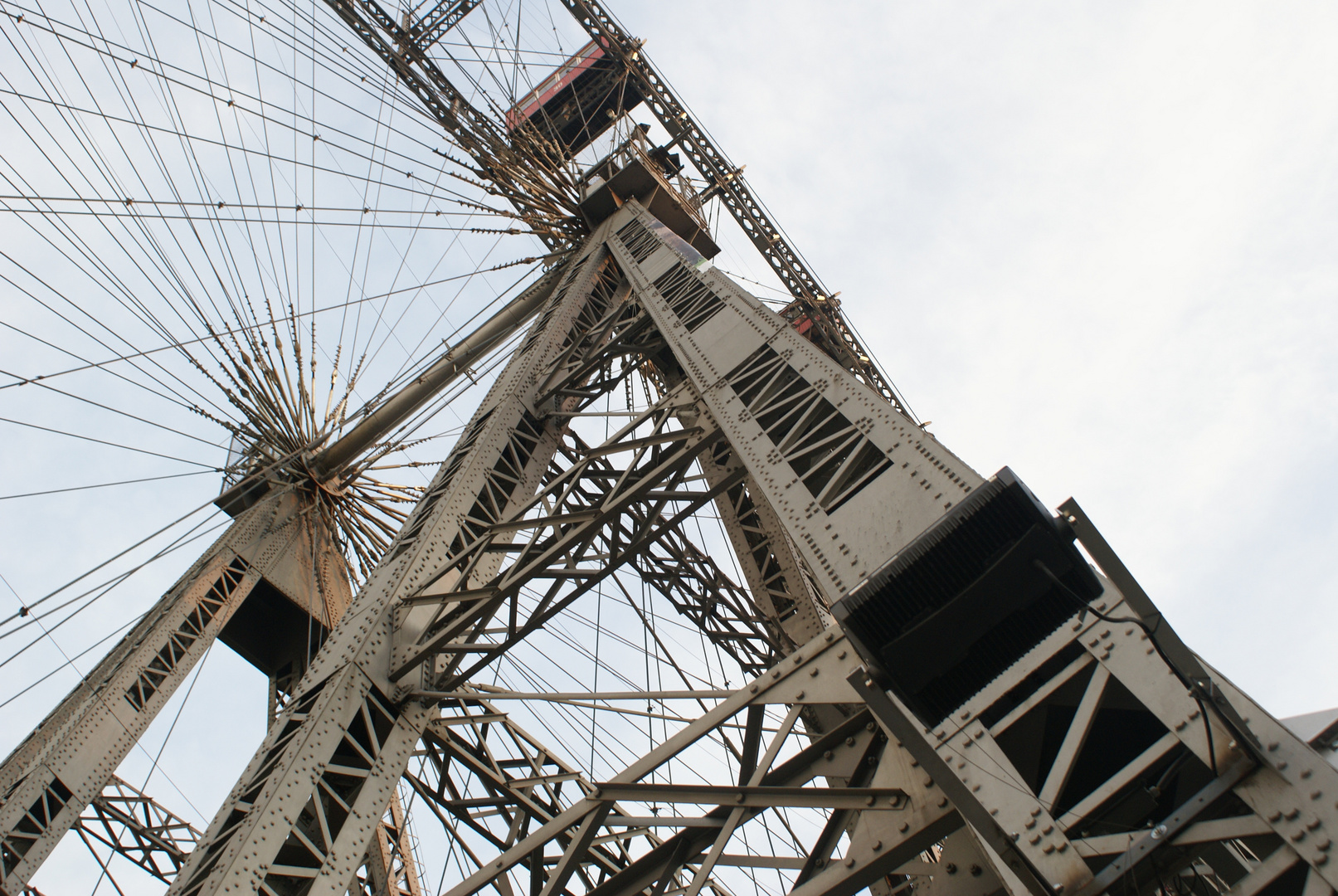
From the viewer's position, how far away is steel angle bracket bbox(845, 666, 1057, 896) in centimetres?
345

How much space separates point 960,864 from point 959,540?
189 centimetres

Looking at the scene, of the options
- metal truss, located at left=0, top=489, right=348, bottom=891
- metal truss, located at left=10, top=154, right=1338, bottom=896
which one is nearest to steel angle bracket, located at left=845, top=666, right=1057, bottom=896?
metal truss, located at left=10, top=154, right=1338, bottom=896

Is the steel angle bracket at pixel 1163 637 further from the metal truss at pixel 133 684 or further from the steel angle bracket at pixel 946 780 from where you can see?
the metal truss at pixel 133 684

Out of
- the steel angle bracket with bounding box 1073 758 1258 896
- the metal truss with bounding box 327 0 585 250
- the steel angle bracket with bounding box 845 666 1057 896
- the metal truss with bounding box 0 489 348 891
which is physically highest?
the metal truss with bounding box 327 0 585 250

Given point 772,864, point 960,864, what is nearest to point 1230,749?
point 960,864

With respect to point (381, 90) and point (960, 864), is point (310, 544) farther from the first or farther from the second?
point (960, 864)

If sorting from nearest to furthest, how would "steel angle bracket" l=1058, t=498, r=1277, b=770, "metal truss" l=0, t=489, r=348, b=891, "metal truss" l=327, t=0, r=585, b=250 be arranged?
"steel angle bracket" l=1058, t=498, r=1277, b=770, "metal truss" l=0, t=489, r=348, b=891, "metal truss" l=327, t=0, r=585, b=250

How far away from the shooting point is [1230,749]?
9.96 feet

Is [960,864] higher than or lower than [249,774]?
lower

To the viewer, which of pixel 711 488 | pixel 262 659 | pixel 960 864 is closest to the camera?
pixel 960 864

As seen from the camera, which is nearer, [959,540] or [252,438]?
[959,540]

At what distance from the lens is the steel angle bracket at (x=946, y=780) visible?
3449 mm

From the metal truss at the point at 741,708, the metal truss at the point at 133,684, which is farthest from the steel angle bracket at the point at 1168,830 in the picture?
the metal truss at the point at 133,684

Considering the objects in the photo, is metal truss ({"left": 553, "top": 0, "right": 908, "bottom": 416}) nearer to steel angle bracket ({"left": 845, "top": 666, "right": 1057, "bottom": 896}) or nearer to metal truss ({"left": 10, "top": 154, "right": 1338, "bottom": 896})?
metal truss ({"left": 10, "top": 154, "right": 1338, "bottom": 896})
